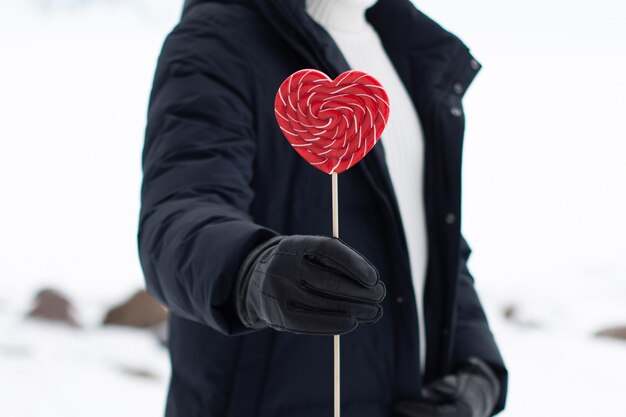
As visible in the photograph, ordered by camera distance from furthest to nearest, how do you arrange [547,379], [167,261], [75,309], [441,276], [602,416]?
[75,309] → [547,379] → [602,416] → [441,276] → [167,261]

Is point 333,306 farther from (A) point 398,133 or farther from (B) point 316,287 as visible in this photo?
(A) point 398,133

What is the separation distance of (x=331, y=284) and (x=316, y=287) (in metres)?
0.01

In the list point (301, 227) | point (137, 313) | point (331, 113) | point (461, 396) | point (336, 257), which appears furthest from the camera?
point (137, 313)

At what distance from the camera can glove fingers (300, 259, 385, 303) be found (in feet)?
1.72

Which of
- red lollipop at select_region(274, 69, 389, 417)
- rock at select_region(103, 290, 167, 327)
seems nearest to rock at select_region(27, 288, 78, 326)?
rock at select_region(103, 290, 167, 327)

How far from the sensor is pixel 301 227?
0.82 metres

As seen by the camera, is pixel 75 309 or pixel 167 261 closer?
pixel 167 261

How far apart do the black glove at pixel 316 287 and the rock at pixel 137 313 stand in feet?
7.69

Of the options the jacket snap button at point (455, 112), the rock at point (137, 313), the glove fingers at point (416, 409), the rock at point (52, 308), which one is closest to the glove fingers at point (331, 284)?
the glove fingers at point (416, 409)

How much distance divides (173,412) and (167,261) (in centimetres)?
30

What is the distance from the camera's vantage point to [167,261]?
0.66 meters

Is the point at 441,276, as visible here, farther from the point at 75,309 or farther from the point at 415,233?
the point at 75,309

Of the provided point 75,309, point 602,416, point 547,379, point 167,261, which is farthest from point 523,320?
point 167,261

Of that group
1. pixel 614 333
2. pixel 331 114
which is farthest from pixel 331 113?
pixel 614 333
